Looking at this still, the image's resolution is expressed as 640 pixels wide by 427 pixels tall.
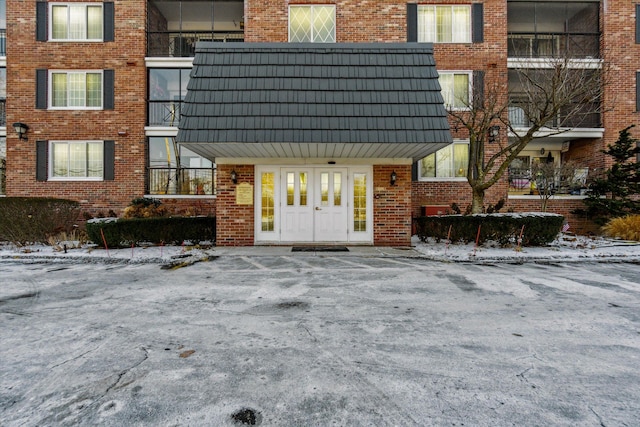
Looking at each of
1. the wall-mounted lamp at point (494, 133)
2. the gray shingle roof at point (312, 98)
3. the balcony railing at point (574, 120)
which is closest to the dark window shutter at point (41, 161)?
the gray shingle roof at point (312, 98)

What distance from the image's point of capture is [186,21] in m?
17.0

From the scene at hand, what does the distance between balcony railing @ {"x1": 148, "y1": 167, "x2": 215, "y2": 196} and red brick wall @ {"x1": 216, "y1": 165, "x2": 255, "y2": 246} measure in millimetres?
4347

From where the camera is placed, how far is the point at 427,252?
917 cm

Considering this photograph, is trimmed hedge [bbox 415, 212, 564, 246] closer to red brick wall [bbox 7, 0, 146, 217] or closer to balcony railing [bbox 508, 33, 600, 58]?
balcony railing [bbox 508, 33, 600, 58]

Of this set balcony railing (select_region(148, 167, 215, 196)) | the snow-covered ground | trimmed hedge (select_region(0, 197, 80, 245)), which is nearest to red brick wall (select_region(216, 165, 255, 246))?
the snow-covered ground

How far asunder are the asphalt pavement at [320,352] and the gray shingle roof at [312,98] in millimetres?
3895

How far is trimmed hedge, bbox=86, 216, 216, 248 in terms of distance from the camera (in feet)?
32.0

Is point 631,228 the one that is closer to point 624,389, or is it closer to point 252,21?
point 624,389

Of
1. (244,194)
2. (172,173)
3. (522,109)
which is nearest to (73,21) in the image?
(172,173)

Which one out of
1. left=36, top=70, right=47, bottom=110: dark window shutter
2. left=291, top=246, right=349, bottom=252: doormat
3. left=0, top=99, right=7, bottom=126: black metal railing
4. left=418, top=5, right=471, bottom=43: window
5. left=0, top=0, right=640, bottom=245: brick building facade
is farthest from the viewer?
left=0, top=99, right=7, bottom=126: black metal railing

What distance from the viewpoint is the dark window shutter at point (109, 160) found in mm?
14109

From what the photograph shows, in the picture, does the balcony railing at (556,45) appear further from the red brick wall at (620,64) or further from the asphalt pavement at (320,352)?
the asphalt pavement at (320,352)

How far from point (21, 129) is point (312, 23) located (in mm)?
12737

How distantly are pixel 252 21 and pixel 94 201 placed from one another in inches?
392
